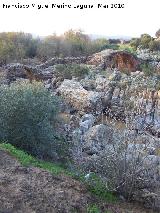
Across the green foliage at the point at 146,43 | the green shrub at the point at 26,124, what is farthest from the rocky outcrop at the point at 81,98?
the green foliage at the point at 146,43

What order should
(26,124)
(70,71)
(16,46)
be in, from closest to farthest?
(26,124), (70,71), (16,46)

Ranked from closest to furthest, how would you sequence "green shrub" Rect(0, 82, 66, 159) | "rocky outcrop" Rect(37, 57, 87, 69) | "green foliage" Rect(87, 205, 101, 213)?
"green foliage" Rect(87, 205, 101, 213), "green shrub" Rect(0, 82, 66, 159), "rocky outcrop" Rect(37, 57, 87, 69)

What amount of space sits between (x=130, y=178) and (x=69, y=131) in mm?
7507

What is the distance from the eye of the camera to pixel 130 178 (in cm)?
971

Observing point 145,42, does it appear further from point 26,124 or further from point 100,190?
point 100,190

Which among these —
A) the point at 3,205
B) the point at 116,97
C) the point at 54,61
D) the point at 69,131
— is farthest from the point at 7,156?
the point at 54,61

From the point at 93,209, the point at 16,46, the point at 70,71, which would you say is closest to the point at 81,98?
the point at 70,71

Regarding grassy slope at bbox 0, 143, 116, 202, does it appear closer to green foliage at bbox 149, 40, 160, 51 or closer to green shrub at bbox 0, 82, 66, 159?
green shrub at bbox 0, 82, 66, 159

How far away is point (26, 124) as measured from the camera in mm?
14016

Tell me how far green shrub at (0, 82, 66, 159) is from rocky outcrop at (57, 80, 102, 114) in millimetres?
6074

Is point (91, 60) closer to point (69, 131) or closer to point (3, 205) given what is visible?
point (69, 131)

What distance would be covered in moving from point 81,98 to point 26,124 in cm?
779

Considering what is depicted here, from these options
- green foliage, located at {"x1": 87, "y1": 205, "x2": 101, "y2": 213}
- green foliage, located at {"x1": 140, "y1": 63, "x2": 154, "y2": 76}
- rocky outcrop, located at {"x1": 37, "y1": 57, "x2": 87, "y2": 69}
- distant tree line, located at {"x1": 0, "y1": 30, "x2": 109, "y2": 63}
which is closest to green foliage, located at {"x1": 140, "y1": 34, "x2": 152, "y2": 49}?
distant tree line, located at {"x1": 0, "y1": 30, "x2": 109, "y2": 63}

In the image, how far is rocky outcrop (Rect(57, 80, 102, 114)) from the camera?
69.1 ft
